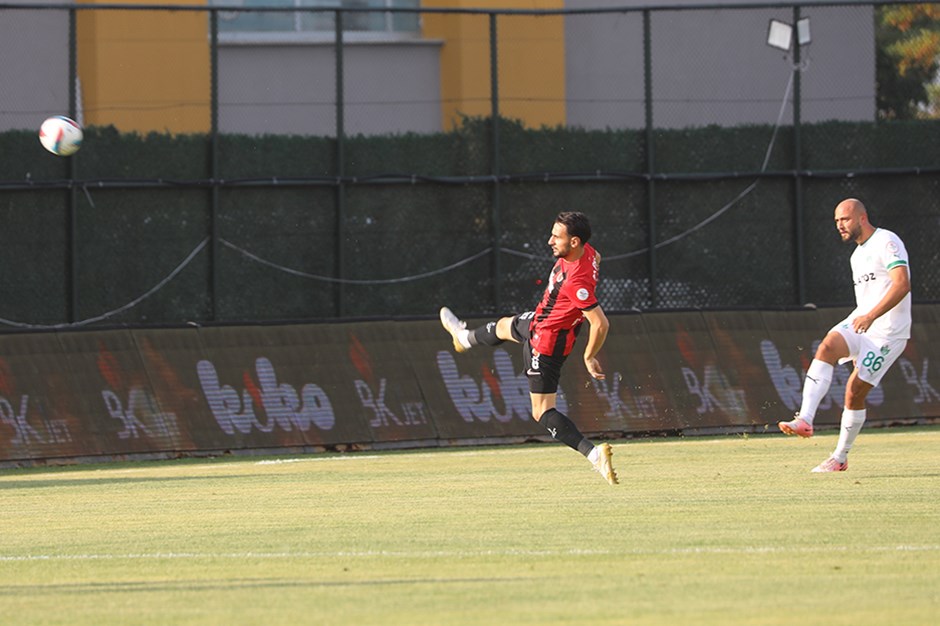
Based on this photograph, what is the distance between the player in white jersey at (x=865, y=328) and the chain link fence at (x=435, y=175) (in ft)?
29.1

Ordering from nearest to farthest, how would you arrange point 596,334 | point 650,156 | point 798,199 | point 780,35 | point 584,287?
1. point 596,334
2. point 584,287
3. point 650,156
4. point 798,199
5. point 780,35

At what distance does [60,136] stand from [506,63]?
8359 millimetres

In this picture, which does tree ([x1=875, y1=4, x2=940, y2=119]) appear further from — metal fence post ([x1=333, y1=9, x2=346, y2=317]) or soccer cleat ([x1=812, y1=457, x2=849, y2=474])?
soccer cleat ([x1=812, y1=457, x2=849, y2=474])

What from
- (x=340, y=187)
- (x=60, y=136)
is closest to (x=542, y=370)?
(x=60, y=136)

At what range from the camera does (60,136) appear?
19.3 metres

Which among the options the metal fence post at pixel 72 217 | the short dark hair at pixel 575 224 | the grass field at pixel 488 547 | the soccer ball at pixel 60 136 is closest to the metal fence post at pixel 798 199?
the grass field at pixel 488 547

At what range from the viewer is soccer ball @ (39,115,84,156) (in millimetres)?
19344

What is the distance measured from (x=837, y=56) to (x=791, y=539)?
18275mm

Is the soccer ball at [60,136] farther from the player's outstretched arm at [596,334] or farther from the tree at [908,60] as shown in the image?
the tree at [908,60]

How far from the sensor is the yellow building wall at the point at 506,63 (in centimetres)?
2517

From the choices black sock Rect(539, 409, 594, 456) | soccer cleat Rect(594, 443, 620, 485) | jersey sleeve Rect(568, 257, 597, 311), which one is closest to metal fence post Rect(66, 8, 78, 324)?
black sock Rect(539, 409, 594, 456)

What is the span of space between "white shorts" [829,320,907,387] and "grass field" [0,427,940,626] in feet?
2.82

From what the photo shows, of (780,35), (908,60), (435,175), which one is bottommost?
(435,175)

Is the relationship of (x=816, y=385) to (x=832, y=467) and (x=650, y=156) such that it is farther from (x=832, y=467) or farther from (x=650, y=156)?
(x=650, y=156)
